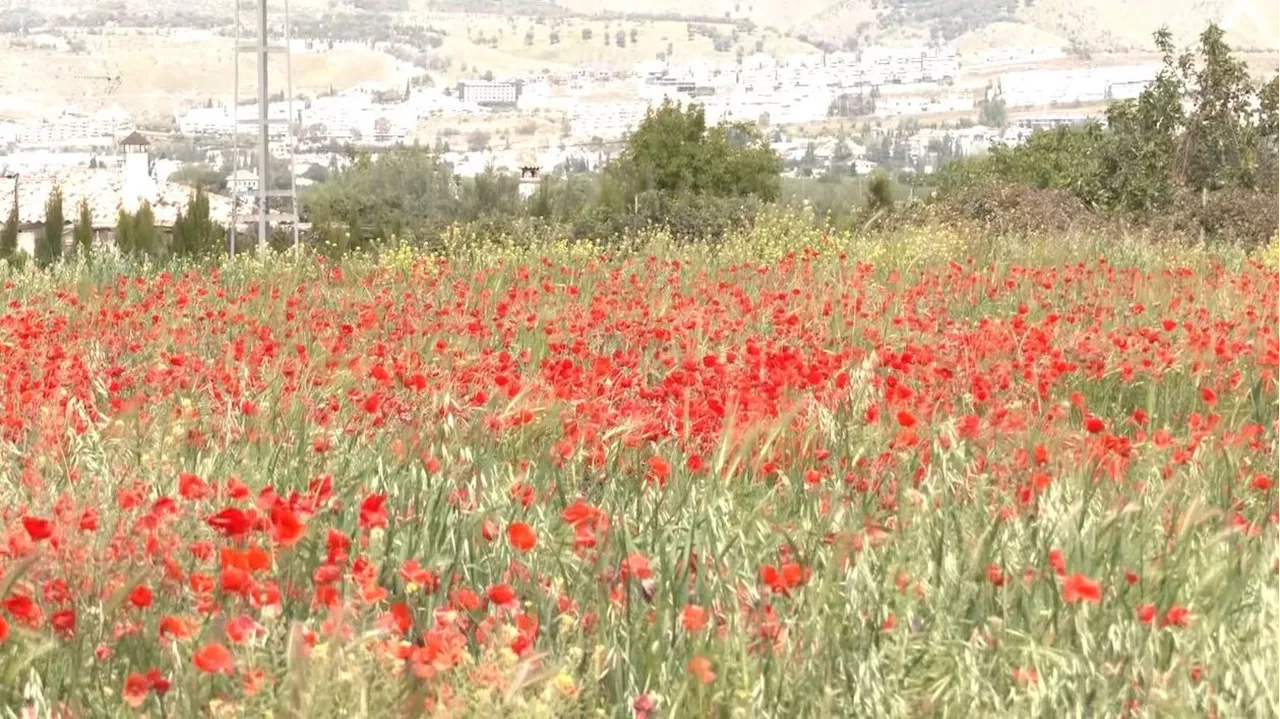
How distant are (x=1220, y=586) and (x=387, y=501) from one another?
1.73 metres

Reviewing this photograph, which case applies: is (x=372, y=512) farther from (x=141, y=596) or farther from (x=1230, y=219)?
(x=1230, y=219)

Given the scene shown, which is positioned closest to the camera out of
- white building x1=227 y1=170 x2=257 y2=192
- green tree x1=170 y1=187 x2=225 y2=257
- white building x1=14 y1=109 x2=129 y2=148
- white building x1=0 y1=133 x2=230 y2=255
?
white building x1=227 y1=170 x2=257 y2=192

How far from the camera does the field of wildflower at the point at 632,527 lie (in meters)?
2.61

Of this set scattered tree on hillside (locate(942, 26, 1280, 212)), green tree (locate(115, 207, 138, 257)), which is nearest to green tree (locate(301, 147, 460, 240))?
scattered tree on hillside (locate(942, 26, 1280, 212))

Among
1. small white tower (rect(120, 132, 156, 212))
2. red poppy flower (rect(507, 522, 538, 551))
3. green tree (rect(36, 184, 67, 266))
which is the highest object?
red poppy flower (rect(507, 522, 538, 551))

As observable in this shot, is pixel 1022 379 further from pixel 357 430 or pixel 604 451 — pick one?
pixel 357 430

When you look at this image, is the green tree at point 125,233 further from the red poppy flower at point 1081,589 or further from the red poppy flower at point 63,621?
the red poppy flower at point 1081,589

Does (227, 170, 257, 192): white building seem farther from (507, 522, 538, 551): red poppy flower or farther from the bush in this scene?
(507, 522, 538, 551): red poppy flower

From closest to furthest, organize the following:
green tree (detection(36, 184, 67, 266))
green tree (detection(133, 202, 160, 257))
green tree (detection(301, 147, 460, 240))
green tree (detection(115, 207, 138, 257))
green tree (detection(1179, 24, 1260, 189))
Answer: green tree (detection(133, 202, 160, 257)) → green tree (detection(115, 207, 138, 257)) → green tree (detection(36, 184, 67, 266)) → green tree (detection(1179, 24, 1260, 189)) → green tree (detection(301, 147, 460, 240))

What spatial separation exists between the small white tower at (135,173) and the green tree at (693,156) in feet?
71.1

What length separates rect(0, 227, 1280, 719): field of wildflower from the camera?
261 centimetres

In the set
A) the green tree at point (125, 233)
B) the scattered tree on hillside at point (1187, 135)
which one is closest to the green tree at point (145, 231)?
the green tree at point (125, 233)

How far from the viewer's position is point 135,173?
63312 mm

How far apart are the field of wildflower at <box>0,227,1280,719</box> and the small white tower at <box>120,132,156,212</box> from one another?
56.3m
